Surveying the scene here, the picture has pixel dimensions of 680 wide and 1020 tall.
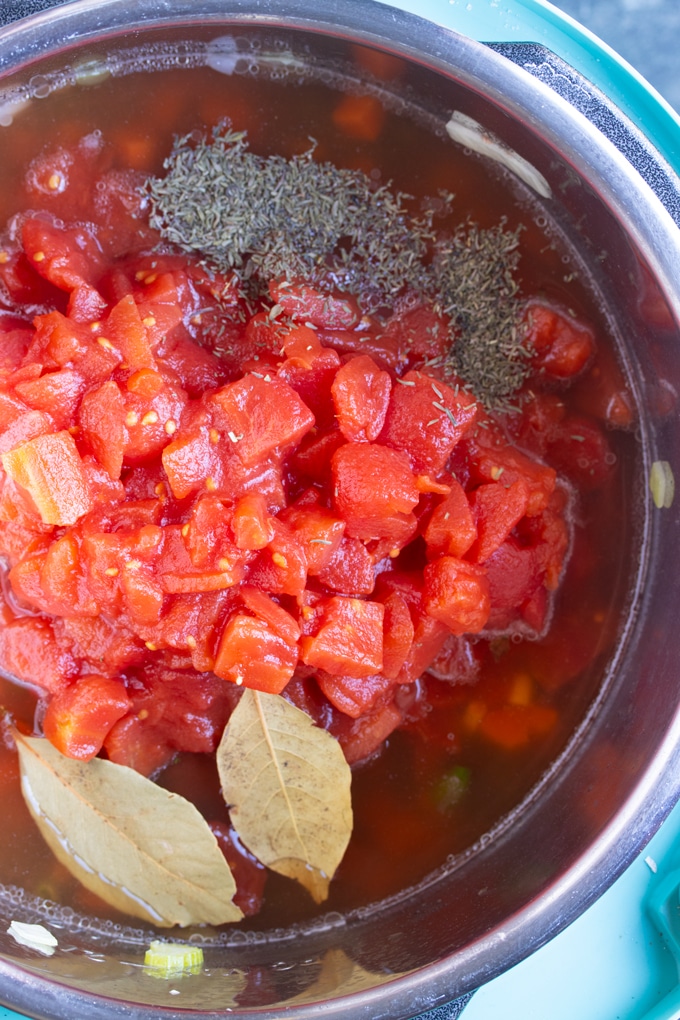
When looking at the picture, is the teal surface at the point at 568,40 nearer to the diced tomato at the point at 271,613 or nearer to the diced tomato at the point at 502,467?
the diced tomato at the point at 502,467

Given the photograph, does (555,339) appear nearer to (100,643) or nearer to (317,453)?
(317,453)

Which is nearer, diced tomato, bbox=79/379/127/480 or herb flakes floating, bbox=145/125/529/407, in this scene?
diced tomato, bbox=79/379/127/480

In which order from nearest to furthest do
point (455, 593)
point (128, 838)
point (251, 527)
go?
point (251, 527), point (455, 593), point (128, 838)

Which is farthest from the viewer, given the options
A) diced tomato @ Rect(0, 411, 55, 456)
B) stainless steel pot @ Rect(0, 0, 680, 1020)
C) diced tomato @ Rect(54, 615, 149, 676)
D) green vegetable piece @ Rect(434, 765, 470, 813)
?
green vegetable piece @ Rect(434, 765, 470, 813)

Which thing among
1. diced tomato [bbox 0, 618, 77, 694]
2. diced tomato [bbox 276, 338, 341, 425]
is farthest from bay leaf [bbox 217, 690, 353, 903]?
diced tomato [bbox 276, 338, 341, 425]

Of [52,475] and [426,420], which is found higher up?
[426,420]

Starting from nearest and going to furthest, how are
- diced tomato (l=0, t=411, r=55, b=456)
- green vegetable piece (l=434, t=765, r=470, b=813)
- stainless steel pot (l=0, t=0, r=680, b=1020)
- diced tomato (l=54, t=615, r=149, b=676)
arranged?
stainless steel pot (l=0, t=0, r=680, b=1020) < diced tomato (l=0, t=411, r=55, b=456) < diced tomato (l=54, t=615, r=149, b=676) < green vegetable piece (l=434, t=765, r=470, b=813)

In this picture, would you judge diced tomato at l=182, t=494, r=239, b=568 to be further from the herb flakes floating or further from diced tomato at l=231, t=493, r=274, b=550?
the herb flakes floating

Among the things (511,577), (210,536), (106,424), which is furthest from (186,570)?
(511,577)
